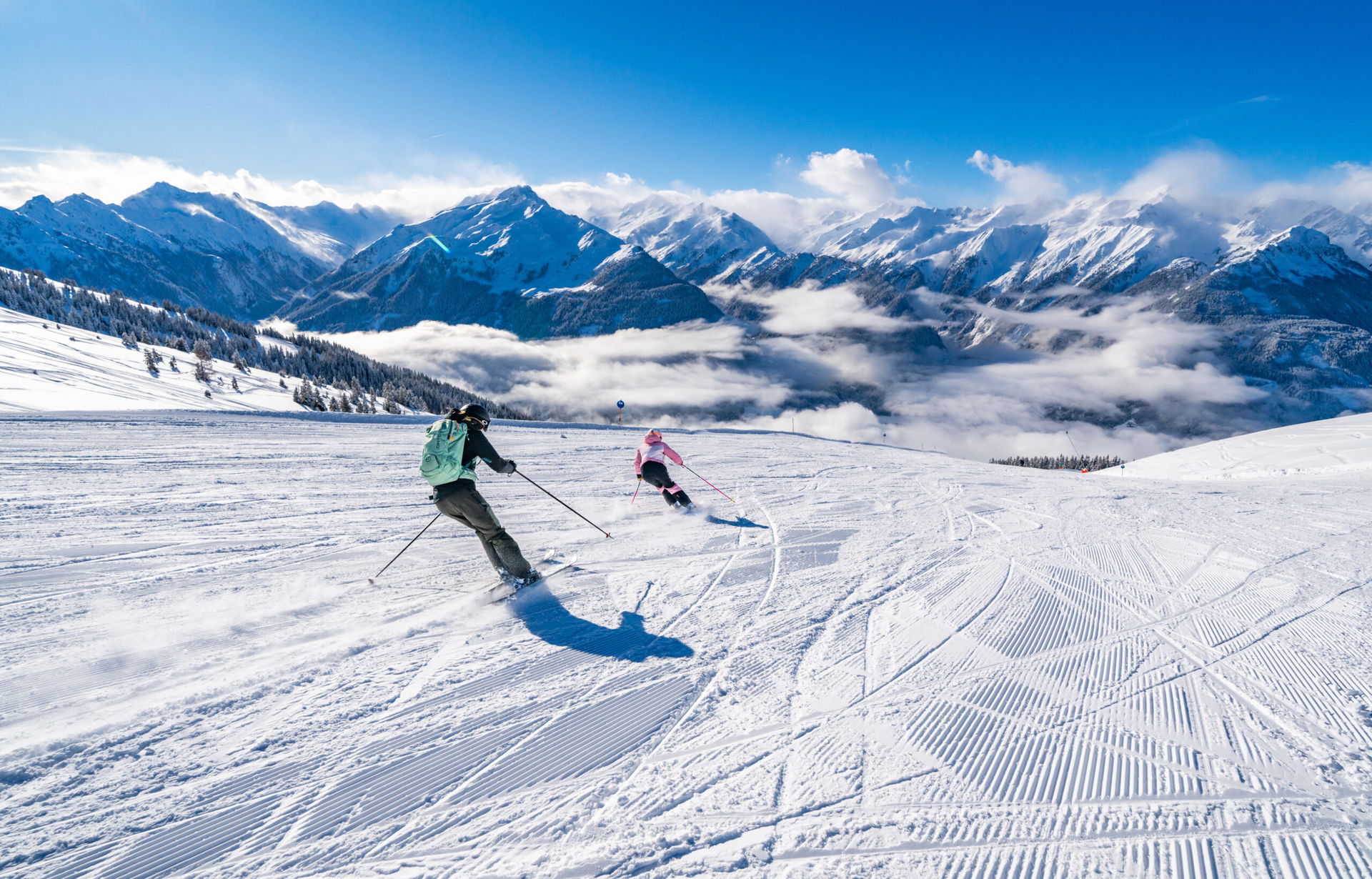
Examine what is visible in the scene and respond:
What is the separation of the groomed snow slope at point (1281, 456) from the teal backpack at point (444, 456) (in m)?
22.8

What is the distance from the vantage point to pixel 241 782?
10.00ft

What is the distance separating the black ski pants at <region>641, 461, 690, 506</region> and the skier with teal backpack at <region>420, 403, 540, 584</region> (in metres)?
3.79

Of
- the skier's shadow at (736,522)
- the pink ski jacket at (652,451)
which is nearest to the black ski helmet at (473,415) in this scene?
the skier's shadow at (736,522)

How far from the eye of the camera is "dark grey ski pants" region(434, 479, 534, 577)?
547cm

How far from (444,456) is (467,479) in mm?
343

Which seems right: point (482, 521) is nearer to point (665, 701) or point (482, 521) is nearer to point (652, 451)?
point (665, 701)

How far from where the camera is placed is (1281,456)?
18625 millimetres

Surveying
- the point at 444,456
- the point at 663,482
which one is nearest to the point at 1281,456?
Answer: the point at 663,482

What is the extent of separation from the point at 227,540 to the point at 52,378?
53.5ft

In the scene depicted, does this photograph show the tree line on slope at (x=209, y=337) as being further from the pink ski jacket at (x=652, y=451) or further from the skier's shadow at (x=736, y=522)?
the skier's shadow at (x=736, y=522)

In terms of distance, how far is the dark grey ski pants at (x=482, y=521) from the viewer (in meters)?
5.47

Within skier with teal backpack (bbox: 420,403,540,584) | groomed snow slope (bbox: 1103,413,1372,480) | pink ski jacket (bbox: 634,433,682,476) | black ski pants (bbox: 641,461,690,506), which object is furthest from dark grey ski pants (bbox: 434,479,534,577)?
groomed snow slope (bbox: 1103,413,1372,480)

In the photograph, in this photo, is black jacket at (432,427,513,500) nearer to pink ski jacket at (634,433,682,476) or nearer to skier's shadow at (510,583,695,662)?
skier's shadow at (510,583,695,662)

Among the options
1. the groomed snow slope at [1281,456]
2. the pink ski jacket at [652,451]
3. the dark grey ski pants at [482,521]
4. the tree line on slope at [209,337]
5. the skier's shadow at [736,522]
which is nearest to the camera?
the dark grey ski pants at [482,521]
